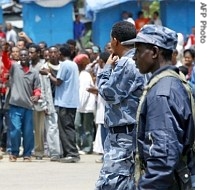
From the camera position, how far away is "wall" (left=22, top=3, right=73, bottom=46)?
84.7 ft

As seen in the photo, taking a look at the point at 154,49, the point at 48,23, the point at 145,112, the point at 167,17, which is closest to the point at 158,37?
the point at 154,49

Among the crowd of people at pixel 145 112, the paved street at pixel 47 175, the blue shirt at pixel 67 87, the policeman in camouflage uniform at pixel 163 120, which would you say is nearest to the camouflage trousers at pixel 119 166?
the crowd of people at pixel 145 112

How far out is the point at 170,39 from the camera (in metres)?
5.62

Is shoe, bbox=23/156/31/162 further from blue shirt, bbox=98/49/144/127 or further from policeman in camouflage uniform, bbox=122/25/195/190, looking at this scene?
policeman in camouflage uniform, bbox=122/25/195/190

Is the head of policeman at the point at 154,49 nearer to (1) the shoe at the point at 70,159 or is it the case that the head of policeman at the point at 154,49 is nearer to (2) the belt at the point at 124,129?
(2) the belt at the point at 124,129

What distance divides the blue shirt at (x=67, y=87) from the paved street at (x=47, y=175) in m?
1.03

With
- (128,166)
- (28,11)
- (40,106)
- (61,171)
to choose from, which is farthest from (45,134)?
(28,11)

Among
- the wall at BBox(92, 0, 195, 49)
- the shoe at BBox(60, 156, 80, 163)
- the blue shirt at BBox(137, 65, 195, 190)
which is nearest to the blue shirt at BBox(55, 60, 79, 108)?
the shoe at BBox(60, 156, 80, 163)

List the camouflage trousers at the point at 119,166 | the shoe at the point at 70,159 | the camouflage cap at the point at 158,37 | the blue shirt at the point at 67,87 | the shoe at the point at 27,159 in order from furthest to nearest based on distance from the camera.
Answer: the shoe at the point at 27,159, the shoe at the point at 70,159, the blue shirt at the point at 67,87, the camouflage trousers at the point at 119,166, the camouflage cap at the point at 158,37

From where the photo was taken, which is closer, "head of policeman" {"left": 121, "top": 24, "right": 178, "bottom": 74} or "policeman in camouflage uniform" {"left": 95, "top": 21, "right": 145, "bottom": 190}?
"head of policeman" {"left": 121, "top": 24, "right": 178, "bottom": 74}

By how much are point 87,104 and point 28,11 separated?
9752 millimetres

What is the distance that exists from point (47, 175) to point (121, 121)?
656 centimetres

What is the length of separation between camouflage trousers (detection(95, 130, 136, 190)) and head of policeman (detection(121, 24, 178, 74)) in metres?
1.59

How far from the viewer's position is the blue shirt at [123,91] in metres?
7.20
